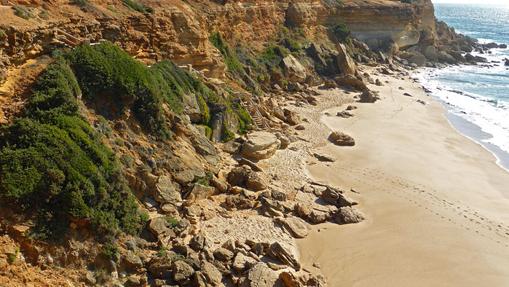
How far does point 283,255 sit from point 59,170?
28.8 feet

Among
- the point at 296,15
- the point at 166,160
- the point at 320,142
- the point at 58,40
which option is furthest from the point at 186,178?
the point at 296,15

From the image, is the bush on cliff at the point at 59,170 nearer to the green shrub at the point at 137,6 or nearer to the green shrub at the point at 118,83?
the green shrub at the point at 118,83

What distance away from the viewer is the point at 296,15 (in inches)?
2127

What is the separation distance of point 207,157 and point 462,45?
81.2 meters

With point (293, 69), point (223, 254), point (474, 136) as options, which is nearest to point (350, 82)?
point (293, 69)

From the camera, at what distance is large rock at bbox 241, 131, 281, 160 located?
87.7 ft

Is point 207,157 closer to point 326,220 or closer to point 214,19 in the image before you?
point 326,220

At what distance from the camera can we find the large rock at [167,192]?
19.5m

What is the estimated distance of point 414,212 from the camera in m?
23.0

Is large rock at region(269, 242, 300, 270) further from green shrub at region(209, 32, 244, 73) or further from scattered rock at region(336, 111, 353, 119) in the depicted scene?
green shrub at region(209, 32, 244, 73)

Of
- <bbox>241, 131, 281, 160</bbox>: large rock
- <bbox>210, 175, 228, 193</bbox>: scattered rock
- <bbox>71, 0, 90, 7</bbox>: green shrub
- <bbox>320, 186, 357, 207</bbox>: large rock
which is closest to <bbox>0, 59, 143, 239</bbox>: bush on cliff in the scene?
<bbox>210, 175, 228, 193</bbox>: scattered rock

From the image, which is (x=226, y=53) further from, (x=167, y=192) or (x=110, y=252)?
(x=110, y=252)

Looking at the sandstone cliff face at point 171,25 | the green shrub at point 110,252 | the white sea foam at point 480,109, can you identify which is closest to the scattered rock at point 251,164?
the sandstone cliff face at point 171,25

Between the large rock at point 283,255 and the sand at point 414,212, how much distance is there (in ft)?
2.42
